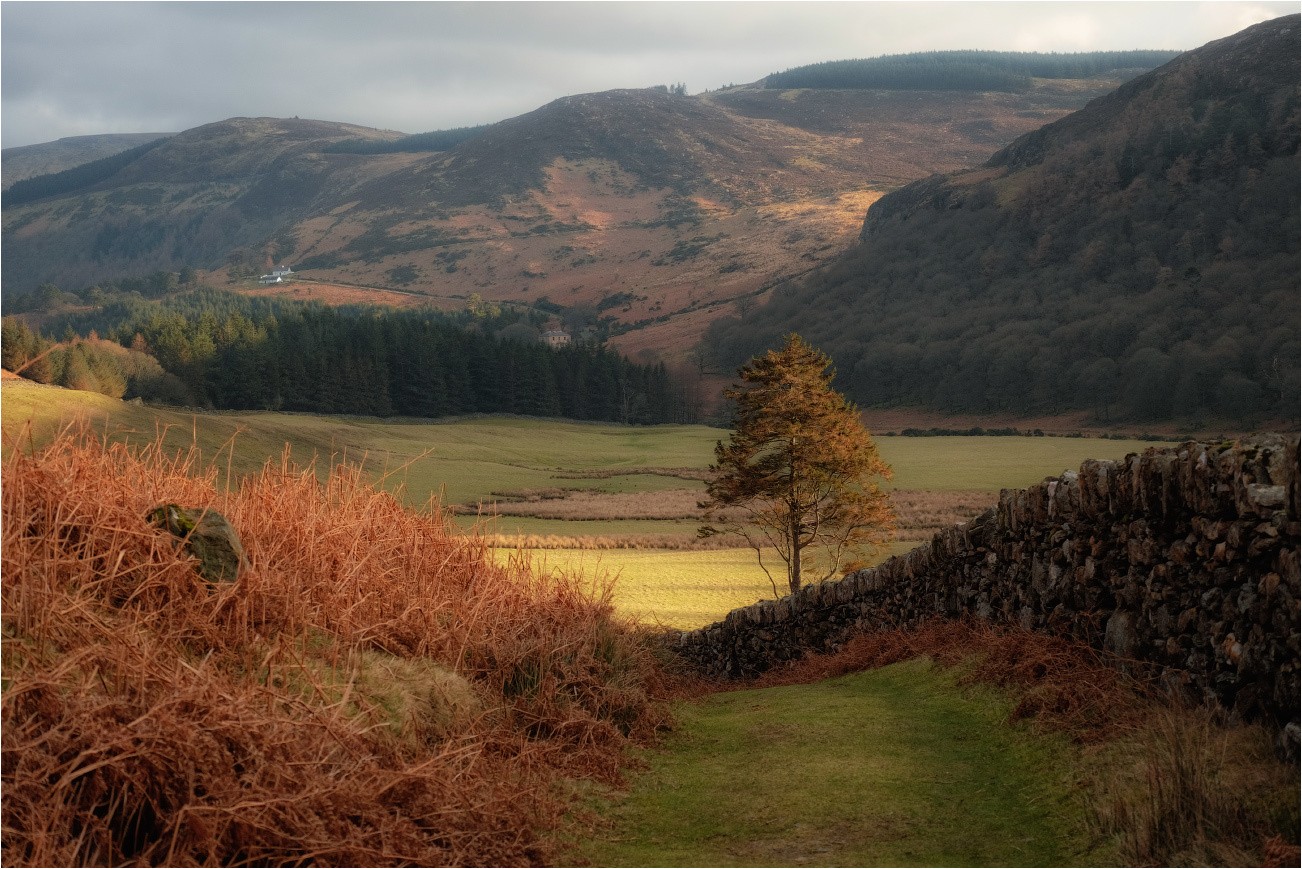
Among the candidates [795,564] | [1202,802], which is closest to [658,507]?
[795,564]

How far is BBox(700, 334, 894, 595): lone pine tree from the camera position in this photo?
30.6m

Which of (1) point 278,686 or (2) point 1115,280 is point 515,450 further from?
(2) point 1115,280

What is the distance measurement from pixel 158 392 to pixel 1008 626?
4314 inches

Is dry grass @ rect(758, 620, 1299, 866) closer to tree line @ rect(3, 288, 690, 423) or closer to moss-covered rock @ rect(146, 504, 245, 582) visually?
moss-covered rock @ rect(146, 504, 245, 582)

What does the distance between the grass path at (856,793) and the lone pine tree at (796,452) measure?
20.3m

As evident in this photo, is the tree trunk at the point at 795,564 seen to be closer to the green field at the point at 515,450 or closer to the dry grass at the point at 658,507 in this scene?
the dry grass at the point at 658,507

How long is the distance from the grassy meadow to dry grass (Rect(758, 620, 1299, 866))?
5.20 m

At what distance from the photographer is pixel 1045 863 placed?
18.4ft

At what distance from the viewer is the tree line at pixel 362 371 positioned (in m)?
113

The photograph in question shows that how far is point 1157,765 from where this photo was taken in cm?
568

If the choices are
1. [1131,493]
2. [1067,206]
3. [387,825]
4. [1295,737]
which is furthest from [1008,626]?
[1067,206]

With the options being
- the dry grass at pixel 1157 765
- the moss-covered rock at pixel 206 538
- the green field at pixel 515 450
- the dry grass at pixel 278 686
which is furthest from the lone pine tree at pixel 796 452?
the moss-covered rock at pixel 206 538

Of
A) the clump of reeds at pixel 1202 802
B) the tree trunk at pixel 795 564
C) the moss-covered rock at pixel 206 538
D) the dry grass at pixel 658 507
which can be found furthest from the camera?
Result: the dry grass at pixel 658 507

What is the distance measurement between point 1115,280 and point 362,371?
110m
